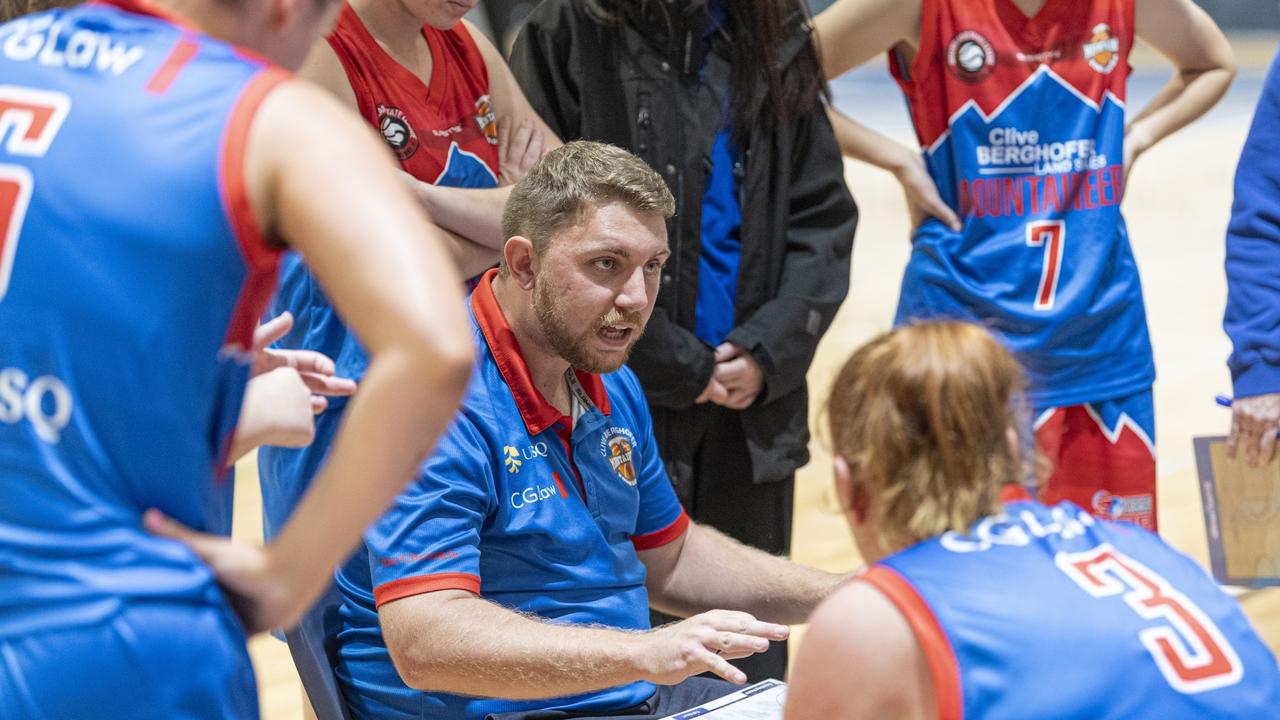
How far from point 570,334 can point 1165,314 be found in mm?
6191

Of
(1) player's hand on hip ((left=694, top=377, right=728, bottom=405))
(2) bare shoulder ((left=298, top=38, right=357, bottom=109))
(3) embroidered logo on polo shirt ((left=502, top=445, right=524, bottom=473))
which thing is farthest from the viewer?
(1) player's hand on hip ((left=694, top=377, right=728, bottom=405))

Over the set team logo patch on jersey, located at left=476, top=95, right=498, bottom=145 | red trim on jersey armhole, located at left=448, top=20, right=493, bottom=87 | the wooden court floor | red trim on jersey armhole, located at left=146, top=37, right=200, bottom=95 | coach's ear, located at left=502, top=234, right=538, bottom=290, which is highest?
red trim on jersey armhole, located at left=448, top=20, right=493, bottom=87

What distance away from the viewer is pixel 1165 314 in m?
7.81

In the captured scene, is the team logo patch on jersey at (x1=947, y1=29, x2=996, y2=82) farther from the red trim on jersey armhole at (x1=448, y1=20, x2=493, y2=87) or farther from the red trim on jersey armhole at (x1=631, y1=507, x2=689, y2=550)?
the red trim on jersey armhole at (x1=631, y1=507, x2=689, y2=550)

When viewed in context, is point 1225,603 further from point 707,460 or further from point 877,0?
point 877,0

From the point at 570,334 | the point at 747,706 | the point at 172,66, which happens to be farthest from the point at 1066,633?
the point at 570,334

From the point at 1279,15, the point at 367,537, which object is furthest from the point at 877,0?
the point at 1279,15

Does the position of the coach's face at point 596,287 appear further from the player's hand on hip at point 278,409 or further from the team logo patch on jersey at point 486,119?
the player's hand on hip at point 278,409

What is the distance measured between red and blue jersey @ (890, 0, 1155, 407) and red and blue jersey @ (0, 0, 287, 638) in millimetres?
2301

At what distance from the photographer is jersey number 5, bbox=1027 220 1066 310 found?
3309 mm

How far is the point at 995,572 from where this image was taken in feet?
4.72

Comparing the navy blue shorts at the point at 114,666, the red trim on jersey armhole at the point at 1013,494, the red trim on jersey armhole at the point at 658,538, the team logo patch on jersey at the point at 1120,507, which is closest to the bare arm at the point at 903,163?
the team logo patch on jersey at the point at 1120,507

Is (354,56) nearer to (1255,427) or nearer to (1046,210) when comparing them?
(1046,210)

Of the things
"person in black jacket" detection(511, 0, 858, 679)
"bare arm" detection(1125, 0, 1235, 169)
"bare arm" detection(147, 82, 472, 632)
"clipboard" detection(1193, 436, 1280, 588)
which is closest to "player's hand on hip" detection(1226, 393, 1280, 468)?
"clipboard" detection(1193, 436, 1280, 588)
